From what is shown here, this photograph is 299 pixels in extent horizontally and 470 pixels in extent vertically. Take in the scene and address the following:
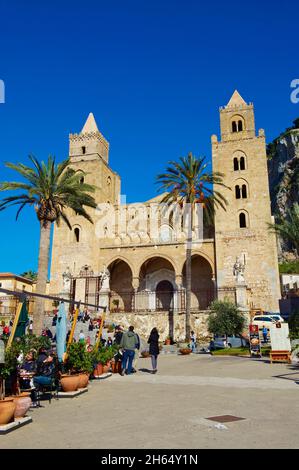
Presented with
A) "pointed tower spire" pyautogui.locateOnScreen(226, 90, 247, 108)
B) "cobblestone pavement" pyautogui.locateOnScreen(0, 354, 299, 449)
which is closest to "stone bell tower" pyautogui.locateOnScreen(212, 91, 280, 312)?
"pointed tower spire" pyautogui.locateOnScreen(226, 90, 247, 108)

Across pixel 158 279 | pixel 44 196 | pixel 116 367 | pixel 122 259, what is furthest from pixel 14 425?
pixel 158 279

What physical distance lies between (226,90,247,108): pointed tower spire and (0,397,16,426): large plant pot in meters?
35.9

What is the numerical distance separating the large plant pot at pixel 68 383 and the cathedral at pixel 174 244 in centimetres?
2089

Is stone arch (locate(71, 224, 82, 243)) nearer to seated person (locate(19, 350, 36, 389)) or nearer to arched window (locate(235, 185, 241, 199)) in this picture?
arched window (locate(235, 185, 241, 199))

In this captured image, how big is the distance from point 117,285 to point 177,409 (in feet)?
98.5

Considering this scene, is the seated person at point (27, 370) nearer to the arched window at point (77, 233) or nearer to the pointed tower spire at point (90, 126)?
the arched window at point (77, 233)

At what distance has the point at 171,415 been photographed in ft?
20.9

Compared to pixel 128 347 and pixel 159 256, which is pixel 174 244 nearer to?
pixel 159 256

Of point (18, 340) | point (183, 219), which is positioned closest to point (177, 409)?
point (18, 340)

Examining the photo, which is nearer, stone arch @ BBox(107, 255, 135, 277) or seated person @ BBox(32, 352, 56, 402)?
seated person @ BBox(32, 352, 56, 402)

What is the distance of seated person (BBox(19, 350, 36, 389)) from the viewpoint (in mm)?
8328

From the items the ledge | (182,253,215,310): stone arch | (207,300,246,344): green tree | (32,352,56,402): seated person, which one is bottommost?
the ledge

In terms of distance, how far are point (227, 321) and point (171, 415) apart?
53.6ft

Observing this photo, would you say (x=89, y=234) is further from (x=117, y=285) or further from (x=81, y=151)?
(x=81, y=151)
